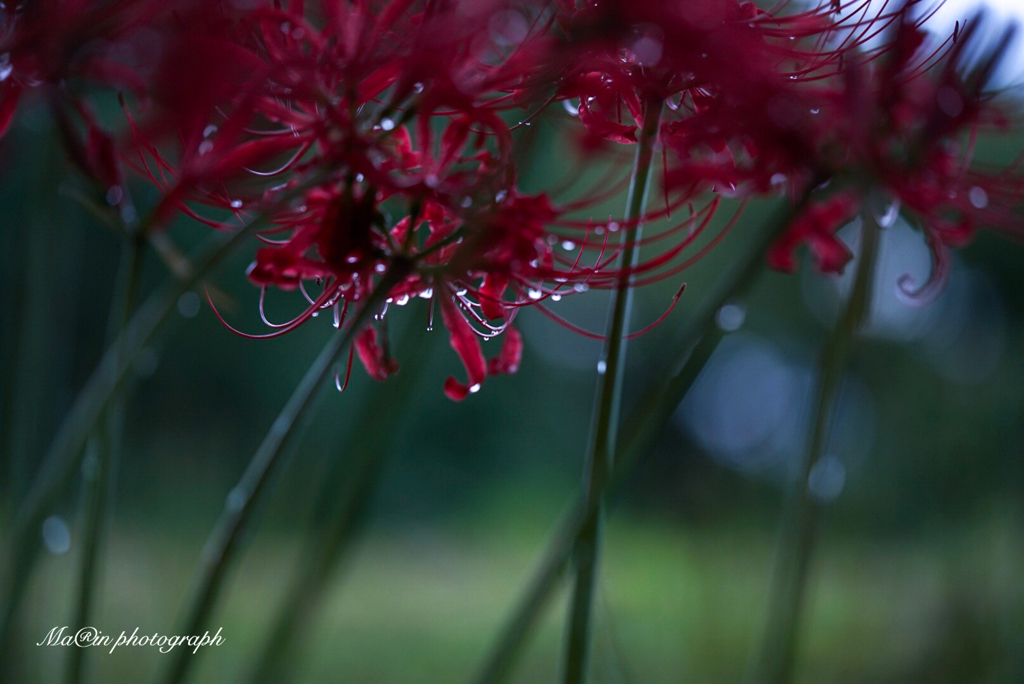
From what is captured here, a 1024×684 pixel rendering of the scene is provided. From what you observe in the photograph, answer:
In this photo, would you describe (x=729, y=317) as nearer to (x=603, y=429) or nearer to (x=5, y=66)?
(x=603, y=429)

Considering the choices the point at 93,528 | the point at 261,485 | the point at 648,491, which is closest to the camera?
the point at 261,485

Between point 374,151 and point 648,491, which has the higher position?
point 374,151

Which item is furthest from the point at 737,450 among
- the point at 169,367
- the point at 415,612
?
the point at 169,367

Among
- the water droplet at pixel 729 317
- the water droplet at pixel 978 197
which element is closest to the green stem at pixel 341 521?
the water droplet at pixel 729 317

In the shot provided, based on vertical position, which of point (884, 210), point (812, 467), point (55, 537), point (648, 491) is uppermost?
point (884, 210)

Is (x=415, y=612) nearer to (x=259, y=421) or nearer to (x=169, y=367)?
(x=259, y=421)

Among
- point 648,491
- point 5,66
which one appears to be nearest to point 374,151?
→ point 5,66
